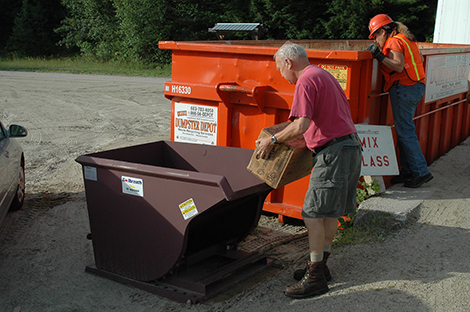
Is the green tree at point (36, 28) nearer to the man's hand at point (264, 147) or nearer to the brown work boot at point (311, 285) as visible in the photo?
the man's hand at point (264, 147)

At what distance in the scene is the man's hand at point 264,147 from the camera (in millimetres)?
3596

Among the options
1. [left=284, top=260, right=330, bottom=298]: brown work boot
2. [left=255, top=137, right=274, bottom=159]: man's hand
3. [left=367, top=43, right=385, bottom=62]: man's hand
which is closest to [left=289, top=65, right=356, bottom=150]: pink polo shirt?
[left=255, top=137, right=274, bottom=159]: man's hand

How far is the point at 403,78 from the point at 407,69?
0.11 m

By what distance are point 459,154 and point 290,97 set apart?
3660mm

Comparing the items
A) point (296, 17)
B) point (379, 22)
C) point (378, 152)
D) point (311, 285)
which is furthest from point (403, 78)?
point (296, 17)

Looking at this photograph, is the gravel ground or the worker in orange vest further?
the worker in orange vest

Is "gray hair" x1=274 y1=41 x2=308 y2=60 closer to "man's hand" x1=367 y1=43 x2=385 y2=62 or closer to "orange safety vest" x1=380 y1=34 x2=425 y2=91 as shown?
"man's hand" x1=367 y1=43 x2=385 y2=62

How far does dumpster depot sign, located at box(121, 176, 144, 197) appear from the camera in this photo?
152 inches

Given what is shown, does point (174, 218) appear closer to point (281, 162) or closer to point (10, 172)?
point (281, 162)

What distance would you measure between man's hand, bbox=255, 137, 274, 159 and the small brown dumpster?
0.98 ft

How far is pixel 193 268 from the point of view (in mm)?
4363

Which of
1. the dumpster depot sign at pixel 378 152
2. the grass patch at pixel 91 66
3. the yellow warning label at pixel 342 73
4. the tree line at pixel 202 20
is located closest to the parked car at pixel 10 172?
the yellow warning label at pixel 342 73

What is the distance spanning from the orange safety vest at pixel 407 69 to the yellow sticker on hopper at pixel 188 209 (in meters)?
2.92

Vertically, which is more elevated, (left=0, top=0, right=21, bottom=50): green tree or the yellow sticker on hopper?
(left=0, top=0, right=21, bottom=50): green tree
